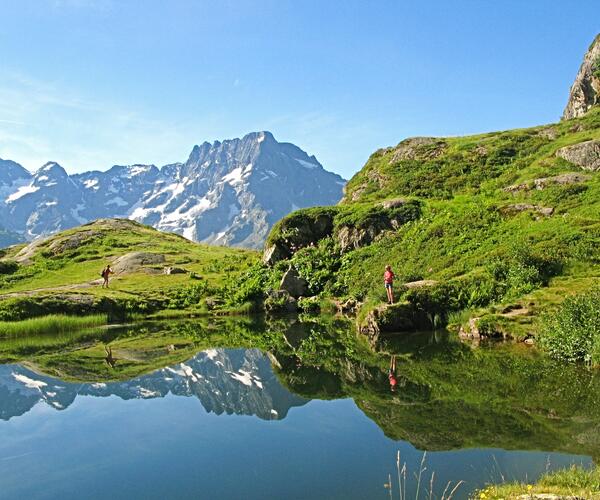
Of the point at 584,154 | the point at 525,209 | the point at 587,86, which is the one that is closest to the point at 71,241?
the point at 525,209

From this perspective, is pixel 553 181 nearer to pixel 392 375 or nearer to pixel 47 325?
pixel 392 375

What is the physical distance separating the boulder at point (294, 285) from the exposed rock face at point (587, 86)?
47.8 m

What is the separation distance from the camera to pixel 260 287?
51.7 m

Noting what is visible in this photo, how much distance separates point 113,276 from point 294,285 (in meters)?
28.8

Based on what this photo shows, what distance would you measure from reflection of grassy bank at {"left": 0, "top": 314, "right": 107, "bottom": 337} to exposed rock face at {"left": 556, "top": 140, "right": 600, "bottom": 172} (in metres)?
46.9

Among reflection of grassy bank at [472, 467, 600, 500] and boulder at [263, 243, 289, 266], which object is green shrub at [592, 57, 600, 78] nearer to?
boulder at [263, 243, 289, 266]

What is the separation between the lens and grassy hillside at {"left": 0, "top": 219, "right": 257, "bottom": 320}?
1809 inches

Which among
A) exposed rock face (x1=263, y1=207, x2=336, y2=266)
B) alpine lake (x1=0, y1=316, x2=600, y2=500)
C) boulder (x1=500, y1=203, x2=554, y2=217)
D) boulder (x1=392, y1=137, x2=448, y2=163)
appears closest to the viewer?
alpine lake (x1=0, y1=316, x2=600, y2=500)

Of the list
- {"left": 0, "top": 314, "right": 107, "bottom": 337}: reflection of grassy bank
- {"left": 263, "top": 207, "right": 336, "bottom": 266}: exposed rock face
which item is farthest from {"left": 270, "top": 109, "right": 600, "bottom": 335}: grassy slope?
{"left": 0, "top": 314, "right": 107, "bottom": 337}: reflection of grassy bank

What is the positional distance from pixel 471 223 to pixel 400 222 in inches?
375

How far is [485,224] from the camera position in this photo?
39.8m

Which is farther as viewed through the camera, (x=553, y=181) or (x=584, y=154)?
(x=584, y=154)

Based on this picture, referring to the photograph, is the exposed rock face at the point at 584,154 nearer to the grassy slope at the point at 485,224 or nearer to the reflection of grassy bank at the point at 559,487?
the grassy slope at the point at 485,224

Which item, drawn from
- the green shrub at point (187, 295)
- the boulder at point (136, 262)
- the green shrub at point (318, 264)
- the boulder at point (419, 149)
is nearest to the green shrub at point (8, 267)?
the boulder at point (136, 262)
